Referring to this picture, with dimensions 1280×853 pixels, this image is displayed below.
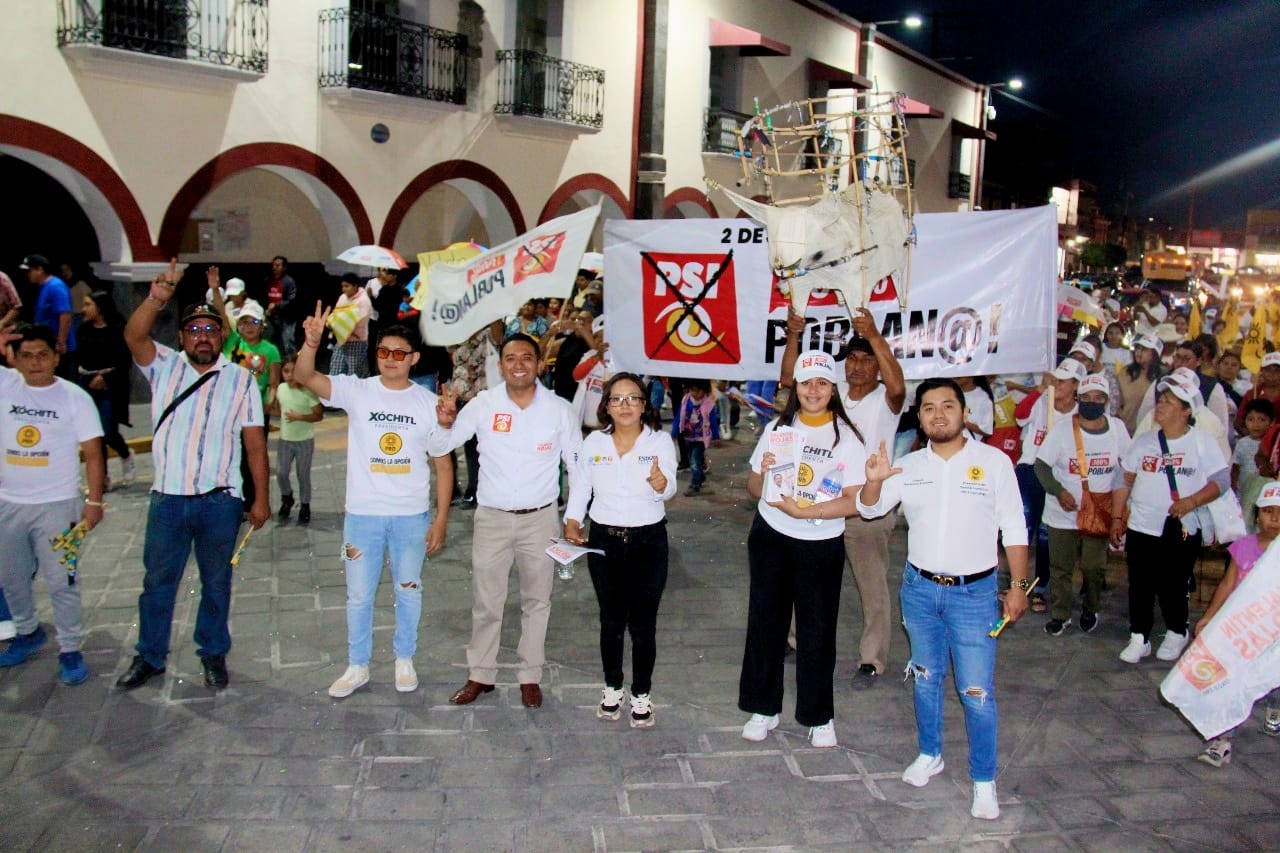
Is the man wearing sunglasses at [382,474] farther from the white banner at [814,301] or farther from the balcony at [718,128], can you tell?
the balcony at [718,128]

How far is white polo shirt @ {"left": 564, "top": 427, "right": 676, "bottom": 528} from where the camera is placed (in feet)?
17.8

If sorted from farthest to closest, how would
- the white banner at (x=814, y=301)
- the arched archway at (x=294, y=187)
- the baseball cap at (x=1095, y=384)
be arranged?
the arched archway at (x=294, y=187) < the baseball cap at (x=1095, y=384) < the white banner at (x=814, y=301)

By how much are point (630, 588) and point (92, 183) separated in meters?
10.3

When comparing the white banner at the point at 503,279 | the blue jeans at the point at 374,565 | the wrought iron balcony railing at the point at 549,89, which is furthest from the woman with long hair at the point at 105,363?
the wrought iron balcony railing at the point at 549,89

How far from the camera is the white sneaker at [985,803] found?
476cm

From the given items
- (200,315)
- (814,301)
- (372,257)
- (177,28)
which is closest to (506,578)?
(200,315)

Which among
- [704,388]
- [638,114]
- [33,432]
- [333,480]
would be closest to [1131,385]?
[704,388]

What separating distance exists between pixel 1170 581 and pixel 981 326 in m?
1.86

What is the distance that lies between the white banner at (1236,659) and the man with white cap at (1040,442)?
8.22 feet

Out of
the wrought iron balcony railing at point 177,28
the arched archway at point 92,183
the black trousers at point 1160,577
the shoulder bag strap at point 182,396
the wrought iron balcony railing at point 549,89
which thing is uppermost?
the wrought iron balcony railing at point 549,89

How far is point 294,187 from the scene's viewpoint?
17.9m

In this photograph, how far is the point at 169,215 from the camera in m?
13.8

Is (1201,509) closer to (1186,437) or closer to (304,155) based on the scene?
(1186,437)

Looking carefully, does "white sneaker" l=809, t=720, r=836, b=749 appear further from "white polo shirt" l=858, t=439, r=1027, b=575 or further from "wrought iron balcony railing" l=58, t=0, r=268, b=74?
"wrought iron balcony railing" l=58, t=0, r=268, b=74
